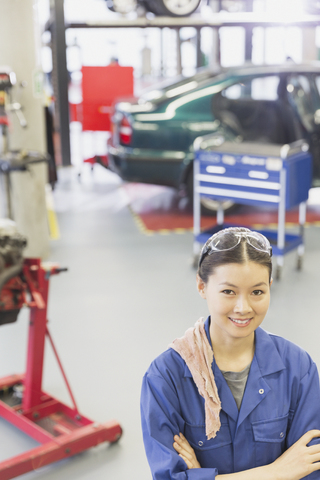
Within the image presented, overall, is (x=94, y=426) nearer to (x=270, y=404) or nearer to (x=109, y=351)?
(x=109, y=351)

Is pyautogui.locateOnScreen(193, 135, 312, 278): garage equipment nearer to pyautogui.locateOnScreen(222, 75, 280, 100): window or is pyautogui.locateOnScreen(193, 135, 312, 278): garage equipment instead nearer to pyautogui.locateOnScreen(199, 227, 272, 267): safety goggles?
pyautogui.locateOnScreen(222, 75, 280, 100): window

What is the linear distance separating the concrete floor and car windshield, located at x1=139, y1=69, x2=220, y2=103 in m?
1.37

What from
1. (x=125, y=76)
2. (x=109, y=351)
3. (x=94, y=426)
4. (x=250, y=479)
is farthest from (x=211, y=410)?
(x=125, y=76)

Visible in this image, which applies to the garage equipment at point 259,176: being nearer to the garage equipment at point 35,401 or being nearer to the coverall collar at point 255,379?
the garage equipment at point 35,401

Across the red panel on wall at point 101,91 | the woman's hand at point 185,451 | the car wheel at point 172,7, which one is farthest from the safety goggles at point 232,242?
the red panel on wall at point 101,91

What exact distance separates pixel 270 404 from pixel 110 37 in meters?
24.4

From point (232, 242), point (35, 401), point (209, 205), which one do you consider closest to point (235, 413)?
point (232, 242)

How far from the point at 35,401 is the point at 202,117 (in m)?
4.34

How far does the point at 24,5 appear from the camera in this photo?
516 cm

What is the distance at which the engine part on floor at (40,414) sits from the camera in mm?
2828

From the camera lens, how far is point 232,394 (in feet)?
5.26

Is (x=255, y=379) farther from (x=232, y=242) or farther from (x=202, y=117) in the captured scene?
(x=202, y=117)

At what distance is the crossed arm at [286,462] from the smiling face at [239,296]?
0.30 metres

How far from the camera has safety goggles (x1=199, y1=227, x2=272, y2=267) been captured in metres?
1.58
